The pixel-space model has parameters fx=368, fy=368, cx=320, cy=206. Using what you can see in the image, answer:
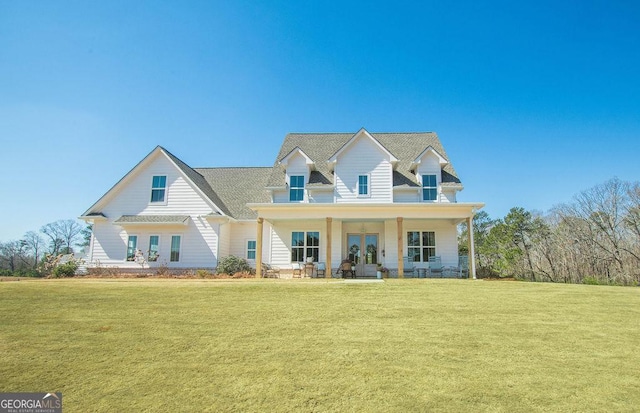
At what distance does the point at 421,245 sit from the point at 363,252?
131 inches

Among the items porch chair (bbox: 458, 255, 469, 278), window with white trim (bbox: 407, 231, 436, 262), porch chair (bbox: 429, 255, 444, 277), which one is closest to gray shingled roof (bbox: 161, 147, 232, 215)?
window with white trim (bbox: 407, 231, 436, 262)

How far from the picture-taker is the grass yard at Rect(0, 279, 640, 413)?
474 centimetres

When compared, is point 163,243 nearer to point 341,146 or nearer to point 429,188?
point 341,146

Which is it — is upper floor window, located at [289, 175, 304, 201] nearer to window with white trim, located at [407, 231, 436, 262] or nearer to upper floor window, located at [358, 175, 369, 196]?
upper floor window, located at [358, 175, 369, 196]


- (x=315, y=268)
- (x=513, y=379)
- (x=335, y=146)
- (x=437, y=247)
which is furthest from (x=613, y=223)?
(x=513, y=379)

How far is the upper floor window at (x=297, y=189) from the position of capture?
21.8 metres

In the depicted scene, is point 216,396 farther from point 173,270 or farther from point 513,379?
point 173,270

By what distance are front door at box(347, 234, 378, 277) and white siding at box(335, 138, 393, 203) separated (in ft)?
7.33

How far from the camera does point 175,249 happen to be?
21.6 meters

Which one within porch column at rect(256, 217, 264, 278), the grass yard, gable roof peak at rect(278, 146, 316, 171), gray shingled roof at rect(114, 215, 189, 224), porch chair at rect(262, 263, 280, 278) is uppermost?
gable roof peak at rect(278, 146, 316, 171)

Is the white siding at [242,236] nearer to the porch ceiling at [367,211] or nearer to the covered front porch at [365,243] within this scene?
the covered front porch at [365,243]

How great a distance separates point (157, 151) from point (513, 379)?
22257 millimetres

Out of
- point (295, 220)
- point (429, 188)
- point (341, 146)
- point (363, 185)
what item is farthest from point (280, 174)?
point (429, 188)

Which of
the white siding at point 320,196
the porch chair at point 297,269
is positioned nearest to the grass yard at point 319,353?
the porch chair at point 297,269
